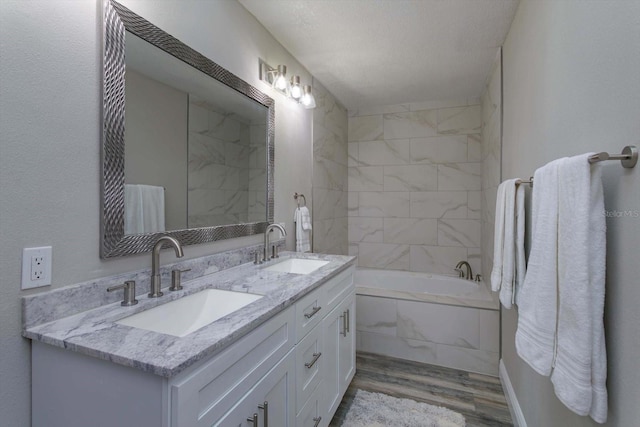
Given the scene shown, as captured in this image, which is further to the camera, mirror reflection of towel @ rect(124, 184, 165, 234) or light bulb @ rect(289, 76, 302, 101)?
Result: light bulb @ rect(289, 76, 302, 101)

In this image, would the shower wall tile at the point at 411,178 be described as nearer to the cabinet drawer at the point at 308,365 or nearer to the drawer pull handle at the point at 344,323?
the drawer pull handle at the point at 344,323

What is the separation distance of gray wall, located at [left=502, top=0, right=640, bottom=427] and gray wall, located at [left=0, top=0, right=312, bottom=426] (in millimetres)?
1575

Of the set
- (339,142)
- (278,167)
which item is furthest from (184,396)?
(339,142)

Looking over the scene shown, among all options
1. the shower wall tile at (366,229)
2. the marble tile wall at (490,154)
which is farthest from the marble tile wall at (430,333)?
the shower wall tile at (366,229)

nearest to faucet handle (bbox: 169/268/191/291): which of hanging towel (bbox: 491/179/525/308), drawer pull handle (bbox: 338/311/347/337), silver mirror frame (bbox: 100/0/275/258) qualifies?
silver mirror frame (bbox: 100/0/275/258)

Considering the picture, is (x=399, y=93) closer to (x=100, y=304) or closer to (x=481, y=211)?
(x=481, y=211)

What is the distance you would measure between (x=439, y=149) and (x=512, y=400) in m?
2.50

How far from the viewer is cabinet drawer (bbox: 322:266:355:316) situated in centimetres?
172

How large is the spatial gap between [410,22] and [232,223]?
5.56 ft

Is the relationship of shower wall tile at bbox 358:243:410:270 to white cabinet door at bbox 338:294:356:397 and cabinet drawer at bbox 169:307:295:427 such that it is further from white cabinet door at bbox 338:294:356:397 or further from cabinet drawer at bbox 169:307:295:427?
cabinet drawer at bbox 169:307:295:427

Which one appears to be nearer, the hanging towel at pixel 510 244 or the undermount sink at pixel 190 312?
the undermount sink at pixel 190 312

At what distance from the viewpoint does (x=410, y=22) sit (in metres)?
2.01

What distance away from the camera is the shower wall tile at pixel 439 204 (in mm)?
3514

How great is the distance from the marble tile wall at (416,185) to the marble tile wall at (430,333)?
109cm
